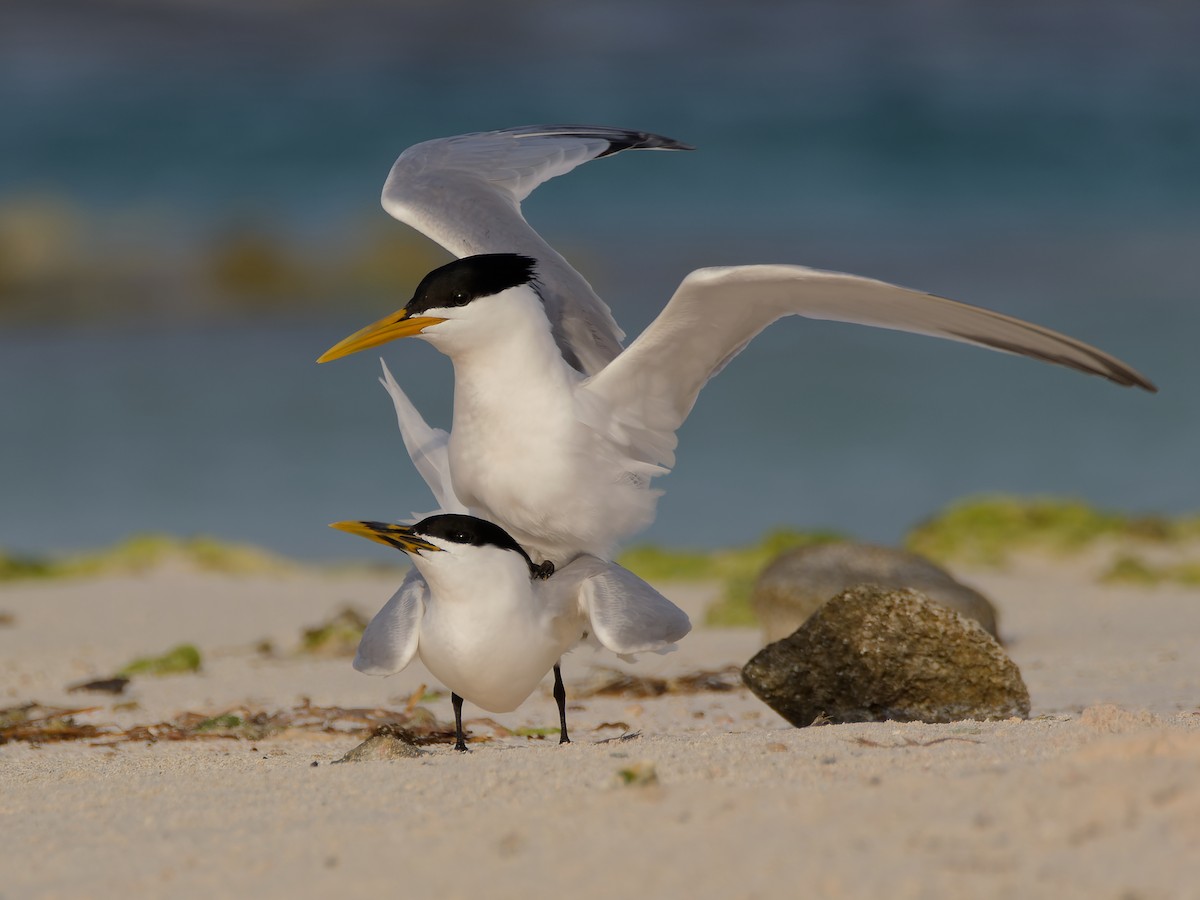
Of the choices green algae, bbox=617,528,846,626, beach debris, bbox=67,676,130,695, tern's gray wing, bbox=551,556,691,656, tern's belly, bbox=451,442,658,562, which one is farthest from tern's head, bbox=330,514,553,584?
green algae, bbox=617,528,846,626

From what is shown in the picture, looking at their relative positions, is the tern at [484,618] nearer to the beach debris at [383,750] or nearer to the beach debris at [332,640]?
the beach debris at [383,750]

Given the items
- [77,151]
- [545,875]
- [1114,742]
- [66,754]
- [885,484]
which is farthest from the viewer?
[77,151]

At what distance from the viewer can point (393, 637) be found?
3748mm

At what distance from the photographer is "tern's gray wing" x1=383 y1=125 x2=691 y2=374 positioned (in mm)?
4602

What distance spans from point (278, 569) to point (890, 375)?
24.2 feet

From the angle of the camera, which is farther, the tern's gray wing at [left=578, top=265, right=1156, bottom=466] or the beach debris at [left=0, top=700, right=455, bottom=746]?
the beach debris at [left=0, top=700, right=455, bottom=746]

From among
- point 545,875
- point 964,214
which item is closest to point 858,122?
point 964,214

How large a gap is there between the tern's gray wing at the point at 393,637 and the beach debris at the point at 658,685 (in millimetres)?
1228

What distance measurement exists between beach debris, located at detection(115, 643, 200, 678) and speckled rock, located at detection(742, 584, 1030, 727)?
2.25 metres

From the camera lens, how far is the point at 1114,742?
2672mm

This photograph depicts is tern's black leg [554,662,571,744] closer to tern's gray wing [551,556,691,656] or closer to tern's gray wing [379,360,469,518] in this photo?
tern's gray wing [551,556,691,656]

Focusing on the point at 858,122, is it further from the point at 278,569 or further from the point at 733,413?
the point at 278,569

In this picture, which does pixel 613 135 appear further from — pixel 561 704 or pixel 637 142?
pixel 561 704

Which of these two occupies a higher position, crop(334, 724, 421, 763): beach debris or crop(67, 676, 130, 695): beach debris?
crop(334, 724, 421, 763): beach debris
